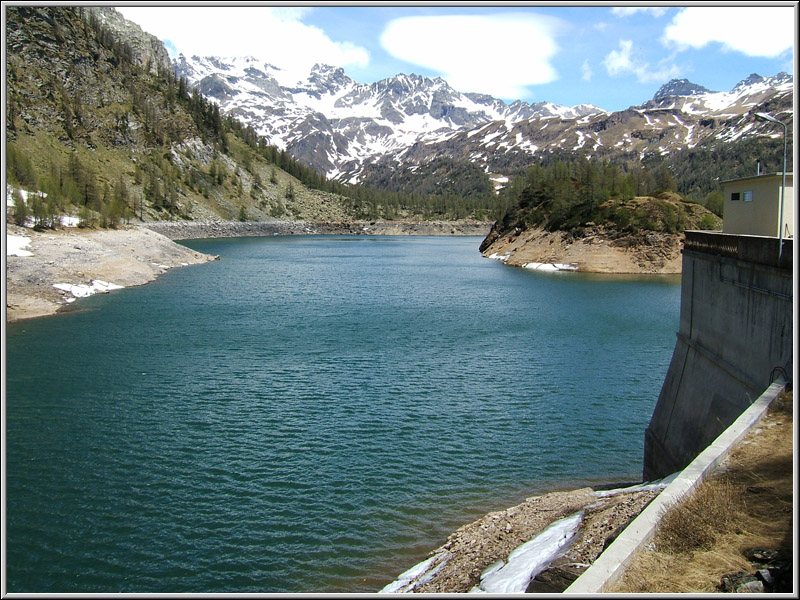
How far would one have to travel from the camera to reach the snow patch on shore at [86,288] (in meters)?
59.5

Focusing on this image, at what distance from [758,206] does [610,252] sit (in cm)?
7896

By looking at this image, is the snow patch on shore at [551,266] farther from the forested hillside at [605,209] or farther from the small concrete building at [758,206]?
the small concrete building at [758,206]

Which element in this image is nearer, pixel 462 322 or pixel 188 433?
pixel 188 433

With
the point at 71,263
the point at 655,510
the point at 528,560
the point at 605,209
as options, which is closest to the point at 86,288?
the point at 71,263

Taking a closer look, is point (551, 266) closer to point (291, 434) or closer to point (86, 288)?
point (86, 288)

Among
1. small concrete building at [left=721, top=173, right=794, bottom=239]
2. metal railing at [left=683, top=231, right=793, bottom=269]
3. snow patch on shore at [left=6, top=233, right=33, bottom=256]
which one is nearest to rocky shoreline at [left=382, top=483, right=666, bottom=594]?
metal railing at [left=683, top=231, right=793, bottom=269]

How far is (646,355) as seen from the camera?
132 feet

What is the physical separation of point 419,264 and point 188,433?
86324 millimetres

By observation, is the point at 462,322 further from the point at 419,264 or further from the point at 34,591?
the point at 419,264

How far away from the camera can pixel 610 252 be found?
9769cm

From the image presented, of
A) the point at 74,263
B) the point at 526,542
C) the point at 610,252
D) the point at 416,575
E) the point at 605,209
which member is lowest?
the point at 416,575

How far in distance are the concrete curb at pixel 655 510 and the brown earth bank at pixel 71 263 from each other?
167 ft

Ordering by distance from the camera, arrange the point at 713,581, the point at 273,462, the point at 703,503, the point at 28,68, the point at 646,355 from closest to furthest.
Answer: the point at 713,581 < the point at 703,503 < the point at 273,462 < the point at 646,355 < the point at 28,68

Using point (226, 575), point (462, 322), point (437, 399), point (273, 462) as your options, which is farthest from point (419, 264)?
point (226, 575)
